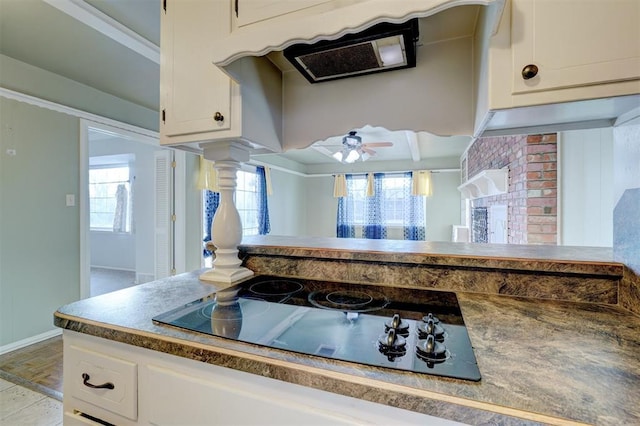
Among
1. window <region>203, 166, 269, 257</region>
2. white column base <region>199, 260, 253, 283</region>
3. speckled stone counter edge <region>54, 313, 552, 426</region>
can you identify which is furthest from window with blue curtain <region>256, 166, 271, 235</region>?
speckled stone counter edge <region>54, 313, 552, 426</region>

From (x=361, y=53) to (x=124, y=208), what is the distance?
20.4 feet

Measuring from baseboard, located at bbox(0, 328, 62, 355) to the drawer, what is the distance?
2.33 m

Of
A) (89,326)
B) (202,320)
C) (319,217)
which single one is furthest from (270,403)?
(319,217)

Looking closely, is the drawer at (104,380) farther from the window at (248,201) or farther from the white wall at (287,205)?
the white wall at (287,205)

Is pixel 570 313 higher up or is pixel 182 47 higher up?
pixel 182 47

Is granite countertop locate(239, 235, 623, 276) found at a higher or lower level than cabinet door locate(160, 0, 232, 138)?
lower

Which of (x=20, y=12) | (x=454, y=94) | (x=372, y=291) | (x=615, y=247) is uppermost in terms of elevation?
(x=20, y=12)

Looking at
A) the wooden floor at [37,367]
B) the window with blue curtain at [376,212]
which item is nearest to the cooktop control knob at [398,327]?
the wooden floor at [37,367]

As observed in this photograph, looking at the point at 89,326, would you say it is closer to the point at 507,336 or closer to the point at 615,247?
the point at 507,336

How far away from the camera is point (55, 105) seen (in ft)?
8.61

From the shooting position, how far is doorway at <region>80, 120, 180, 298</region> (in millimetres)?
2959

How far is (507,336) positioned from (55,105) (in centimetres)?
371

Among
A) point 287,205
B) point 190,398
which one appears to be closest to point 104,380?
point 190,398

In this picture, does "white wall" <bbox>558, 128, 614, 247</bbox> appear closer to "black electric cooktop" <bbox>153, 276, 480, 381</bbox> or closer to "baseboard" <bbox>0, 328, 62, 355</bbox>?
"black electric cooktop" <bbox>153, 276, 480, 381</bbox>
